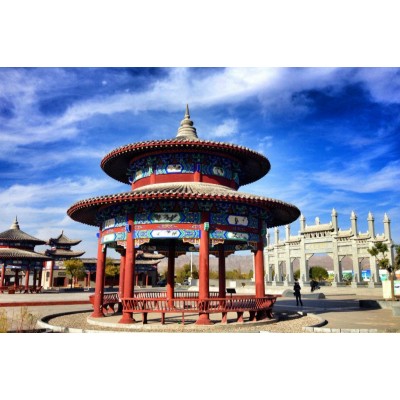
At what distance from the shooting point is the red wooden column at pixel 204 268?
12906 millimetres

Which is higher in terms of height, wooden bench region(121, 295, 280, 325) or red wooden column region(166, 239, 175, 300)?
red wooden column region(166, 239, 175, 300)


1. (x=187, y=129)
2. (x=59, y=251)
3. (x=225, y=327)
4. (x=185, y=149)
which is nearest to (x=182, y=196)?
(x=185, y=149)

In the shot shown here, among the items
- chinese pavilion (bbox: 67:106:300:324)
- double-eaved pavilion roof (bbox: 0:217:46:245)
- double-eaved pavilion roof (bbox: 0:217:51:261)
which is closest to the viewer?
chinese pavilion (bbox: 67:106:300:324)

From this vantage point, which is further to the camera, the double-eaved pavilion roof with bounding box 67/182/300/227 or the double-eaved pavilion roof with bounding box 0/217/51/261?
the double-eaved pavilion roof with bounding box 0/217/51/261

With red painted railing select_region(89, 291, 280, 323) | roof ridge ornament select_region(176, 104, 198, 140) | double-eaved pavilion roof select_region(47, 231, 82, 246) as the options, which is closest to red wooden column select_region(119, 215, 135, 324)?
red painted railing select_region(89, 291, 280, 323)

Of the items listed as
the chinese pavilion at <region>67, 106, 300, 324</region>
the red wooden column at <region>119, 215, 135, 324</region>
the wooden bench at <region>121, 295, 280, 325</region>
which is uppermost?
the chinese pavilion at <region>67, 106, 300, 324</region>

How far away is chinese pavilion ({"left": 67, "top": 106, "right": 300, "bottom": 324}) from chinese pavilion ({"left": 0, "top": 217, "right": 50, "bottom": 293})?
33.7 meters

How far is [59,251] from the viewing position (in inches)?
2485

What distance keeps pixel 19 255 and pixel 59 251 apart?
57.2ft

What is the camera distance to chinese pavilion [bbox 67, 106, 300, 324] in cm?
1323

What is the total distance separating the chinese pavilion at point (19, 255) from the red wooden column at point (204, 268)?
124 feet

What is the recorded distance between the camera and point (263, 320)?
46.8 feet

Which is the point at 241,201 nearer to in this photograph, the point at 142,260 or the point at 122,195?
the point at 122,195

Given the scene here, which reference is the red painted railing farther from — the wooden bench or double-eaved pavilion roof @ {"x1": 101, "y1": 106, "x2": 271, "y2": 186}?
double-eaved pavilion roof @ {"x1": 101, "y1": 106, "x2": 271, "y2": 186}
